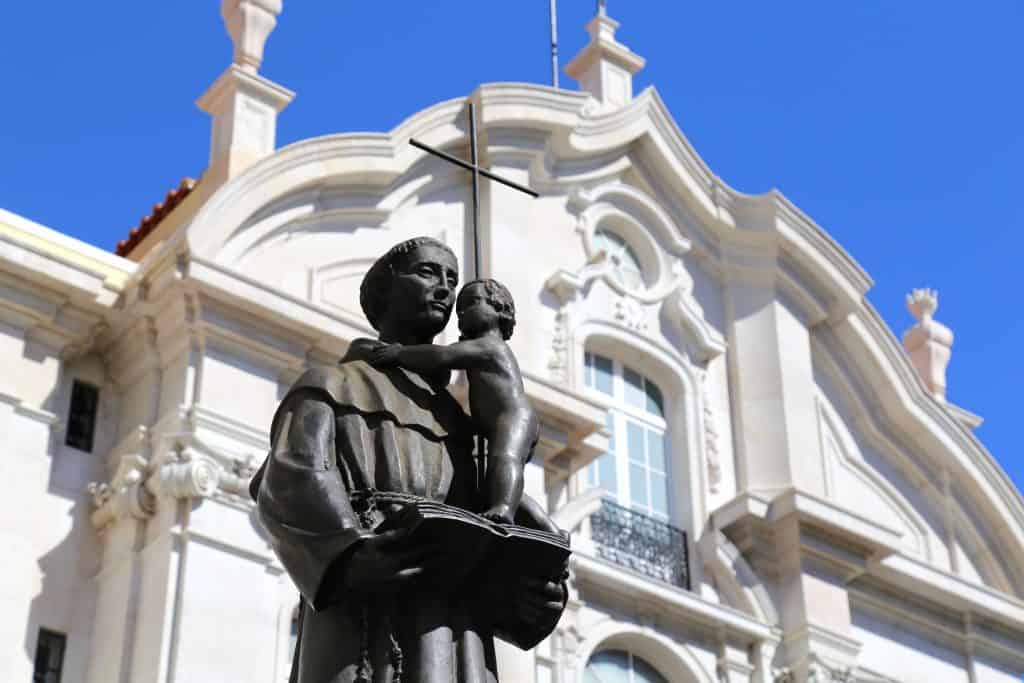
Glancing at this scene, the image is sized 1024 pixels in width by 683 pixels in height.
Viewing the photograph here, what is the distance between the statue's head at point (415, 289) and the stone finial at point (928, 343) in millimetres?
18806

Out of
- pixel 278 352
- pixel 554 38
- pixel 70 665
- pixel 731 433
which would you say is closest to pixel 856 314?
pixel 731 433

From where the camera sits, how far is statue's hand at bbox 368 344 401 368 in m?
5.80

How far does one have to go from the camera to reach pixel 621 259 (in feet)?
71.2

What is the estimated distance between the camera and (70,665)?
53.4 feet

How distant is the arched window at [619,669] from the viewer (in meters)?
18.6

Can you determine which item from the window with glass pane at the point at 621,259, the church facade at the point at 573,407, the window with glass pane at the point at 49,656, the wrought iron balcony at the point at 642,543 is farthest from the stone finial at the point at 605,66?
the window with glass pane at the point at 49,656

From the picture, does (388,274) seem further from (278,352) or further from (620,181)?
(620,181)

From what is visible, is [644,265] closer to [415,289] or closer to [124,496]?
[124,496]

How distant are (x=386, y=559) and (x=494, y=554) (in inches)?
12.1

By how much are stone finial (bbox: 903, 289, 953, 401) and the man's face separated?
741 inches

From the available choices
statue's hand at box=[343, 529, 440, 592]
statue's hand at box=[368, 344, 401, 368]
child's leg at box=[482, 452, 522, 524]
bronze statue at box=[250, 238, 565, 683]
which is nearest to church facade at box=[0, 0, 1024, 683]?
statue's hand at box=[368, 344, 401, 368]

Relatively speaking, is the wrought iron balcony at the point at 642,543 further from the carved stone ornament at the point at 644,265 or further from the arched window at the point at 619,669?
the carved stone ornament at the point at 644,265

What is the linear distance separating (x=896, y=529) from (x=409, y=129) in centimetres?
701

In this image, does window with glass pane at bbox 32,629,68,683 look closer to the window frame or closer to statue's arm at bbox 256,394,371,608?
the window frame
